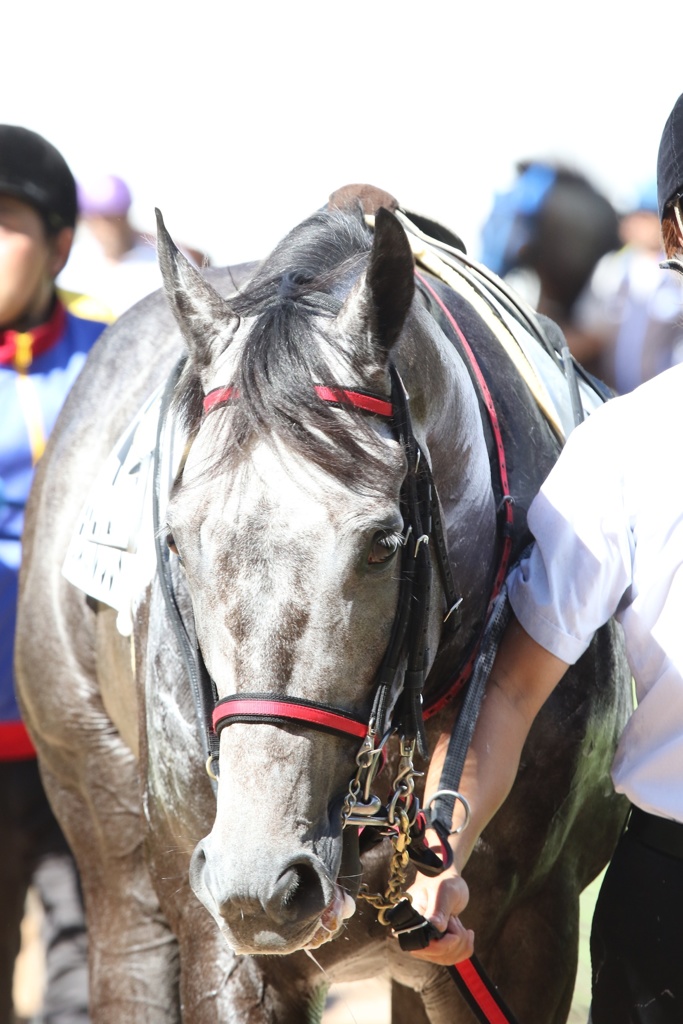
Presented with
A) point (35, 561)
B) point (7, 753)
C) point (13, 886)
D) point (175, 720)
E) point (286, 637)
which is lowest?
point (13, 886)

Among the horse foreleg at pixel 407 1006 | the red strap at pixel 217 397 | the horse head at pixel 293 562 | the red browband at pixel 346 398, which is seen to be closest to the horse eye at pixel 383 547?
the horse head at pixel 293 562

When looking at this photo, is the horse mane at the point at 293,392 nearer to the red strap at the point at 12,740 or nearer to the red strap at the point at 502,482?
the red strap at the point at 502,482

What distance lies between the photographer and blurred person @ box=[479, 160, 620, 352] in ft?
18.5

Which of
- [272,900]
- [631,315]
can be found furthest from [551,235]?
[272,900]

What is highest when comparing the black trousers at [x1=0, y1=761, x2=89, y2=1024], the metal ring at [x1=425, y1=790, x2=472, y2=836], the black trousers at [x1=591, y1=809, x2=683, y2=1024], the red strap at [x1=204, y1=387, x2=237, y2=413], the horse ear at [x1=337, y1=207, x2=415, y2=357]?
the horse ear at [x1=337, y1=207, x2=415, y2=357]

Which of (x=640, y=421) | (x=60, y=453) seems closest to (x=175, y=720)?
(x=640, y=421)

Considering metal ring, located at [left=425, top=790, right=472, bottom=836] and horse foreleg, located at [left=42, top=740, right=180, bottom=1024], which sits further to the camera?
horse foreleg, located at [left=42, top=740, right=180, bottom=1024]

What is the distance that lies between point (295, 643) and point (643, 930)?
81cm

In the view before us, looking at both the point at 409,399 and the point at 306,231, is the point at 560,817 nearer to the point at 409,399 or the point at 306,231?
the point at 409,399

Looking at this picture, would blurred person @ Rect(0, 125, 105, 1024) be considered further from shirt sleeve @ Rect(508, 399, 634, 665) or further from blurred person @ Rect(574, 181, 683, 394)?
blurred person @ Rect(574, 181, 683, 394)

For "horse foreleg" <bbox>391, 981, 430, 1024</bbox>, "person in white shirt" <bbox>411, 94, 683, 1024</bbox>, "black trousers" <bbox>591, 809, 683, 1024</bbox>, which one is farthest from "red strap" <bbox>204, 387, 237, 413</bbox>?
"horse foreleg" <bbox>391, 981, 430, 1024</bbox>

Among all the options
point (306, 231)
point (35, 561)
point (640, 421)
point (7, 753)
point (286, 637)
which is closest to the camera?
point (286, 637)

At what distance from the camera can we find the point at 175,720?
2400 millimetres

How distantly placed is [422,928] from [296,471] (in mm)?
708
